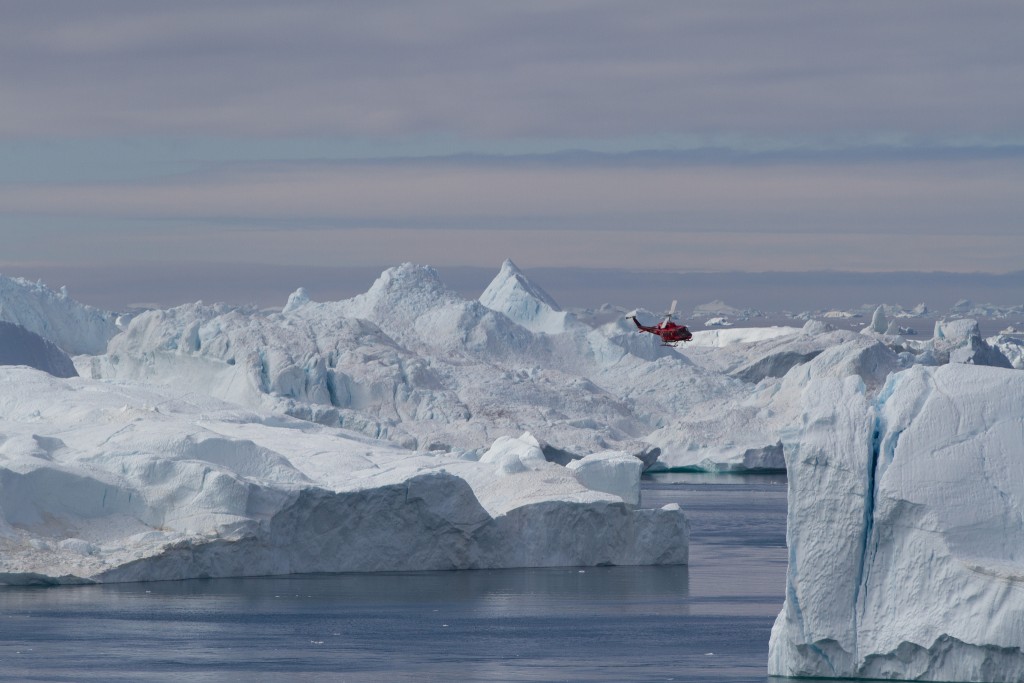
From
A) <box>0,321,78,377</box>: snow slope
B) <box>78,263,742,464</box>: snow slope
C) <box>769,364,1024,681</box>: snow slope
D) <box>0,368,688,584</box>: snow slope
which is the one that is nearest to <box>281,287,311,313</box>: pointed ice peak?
<box>78,263,742,464</box>: snow slope

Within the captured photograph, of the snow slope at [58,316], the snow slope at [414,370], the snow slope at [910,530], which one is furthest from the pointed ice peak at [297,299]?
the snow slope at [910,530]

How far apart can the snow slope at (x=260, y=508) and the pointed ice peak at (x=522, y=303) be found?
1849 inches

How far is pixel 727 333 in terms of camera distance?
4205 inches

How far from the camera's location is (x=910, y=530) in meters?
14.2

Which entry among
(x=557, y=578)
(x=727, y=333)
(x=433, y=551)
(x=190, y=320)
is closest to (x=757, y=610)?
(x=557, y=578)

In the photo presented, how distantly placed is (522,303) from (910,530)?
64.3 meters

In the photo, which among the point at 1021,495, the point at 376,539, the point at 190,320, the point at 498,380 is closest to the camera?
the point at 1021,495

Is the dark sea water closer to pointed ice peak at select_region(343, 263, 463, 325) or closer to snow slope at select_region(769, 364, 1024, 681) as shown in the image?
snow slope at select_region(769, 364, 1024, 681)

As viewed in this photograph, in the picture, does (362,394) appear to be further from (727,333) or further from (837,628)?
(727,333)

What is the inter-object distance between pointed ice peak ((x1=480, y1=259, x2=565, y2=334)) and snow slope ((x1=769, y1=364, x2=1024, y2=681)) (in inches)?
2439

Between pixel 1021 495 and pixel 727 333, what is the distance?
93.2 meters

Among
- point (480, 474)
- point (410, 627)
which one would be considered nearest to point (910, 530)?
point (410, 627)

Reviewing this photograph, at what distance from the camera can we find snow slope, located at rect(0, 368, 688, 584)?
23.8 metres

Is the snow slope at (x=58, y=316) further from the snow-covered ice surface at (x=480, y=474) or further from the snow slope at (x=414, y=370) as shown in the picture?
the snow-covered ice surface at (x=480, y=474)
